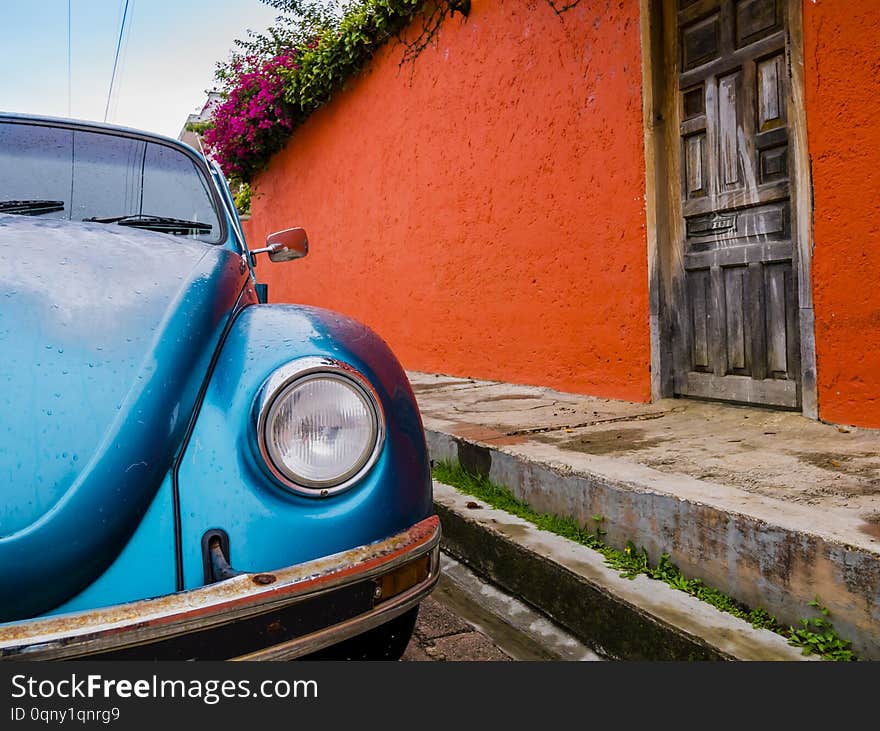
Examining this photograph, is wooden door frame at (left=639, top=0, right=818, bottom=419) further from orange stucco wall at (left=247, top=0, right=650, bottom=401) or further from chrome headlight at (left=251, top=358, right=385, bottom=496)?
chrome headlight at (left=251, top=358, right=385, bottom=496)

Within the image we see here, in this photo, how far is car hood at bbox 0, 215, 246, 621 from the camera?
1.24 meters

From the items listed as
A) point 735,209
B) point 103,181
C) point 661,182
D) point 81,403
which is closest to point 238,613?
point 81,403

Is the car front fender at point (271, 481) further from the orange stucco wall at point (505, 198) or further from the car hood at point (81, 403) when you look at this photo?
the orange stucco wall at point (505, 198)

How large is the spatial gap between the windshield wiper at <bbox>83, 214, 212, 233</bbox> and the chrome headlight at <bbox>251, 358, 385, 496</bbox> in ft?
3.98

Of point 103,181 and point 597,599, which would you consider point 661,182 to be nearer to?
point 597,599

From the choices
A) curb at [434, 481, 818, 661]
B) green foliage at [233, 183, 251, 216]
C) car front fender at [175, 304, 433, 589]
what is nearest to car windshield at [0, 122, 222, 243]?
car front fender at [175, 304, 433, 589]

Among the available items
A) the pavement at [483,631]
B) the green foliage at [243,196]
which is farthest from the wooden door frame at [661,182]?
the green foliage at [243,196]

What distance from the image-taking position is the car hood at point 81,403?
1237 millimetres

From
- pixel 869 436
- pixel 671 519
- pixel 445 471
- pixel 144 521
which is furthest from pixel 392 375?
pixel 869 436

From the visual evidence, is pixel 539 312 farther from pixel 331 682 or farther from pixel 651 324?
pixel 331 682

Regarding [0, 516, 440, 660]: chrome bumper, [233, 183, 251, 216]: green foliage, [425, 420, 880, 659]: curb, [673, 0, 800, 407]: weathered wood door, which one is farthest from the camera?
[233, 183, 251, 216]: green foliage

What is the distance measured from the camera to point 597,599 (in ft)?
6.81

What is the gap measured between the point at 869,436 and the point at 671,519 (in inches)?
50.1

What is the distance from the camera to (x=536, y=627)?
7.32 feet
